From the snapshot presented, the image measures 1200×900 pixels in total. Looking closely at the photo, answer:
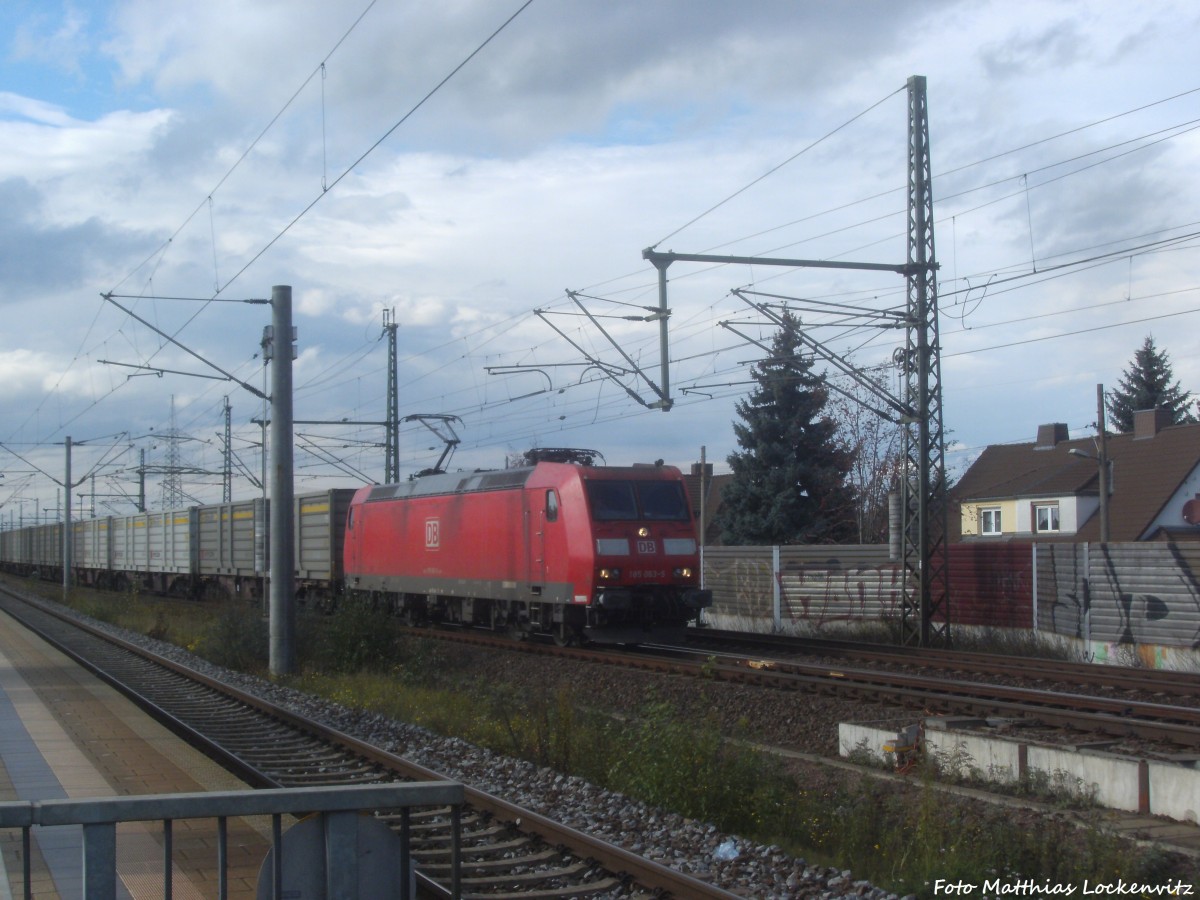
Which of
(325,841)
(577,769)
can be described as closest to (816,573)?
(577,769)

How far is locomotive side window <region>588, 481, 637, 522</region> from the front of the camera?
18836mm

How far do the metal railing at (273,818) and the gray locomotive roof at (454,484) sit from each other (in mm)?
16220

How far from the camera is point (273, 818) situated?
398cm

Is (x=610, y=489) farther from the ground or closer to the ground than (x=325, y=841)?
farther from the ground

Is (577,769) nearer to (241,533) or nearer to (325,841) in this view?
(325,841)

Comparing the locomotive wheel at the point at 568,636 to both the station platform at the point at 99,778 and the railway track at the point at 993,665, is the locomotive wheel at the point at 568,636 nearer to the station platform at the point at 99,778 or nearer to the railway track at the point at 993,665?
→ the railway track at the point at 993,665

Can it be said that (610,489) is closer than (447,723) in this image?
No

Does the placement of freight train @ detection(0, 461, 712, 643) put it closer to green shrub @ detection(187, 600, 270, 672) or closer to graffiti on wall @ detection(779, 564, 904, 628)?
green shrub @ detection(187, 600, 270, 672)

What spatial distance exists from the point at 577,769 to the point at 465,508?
1211 centimetres

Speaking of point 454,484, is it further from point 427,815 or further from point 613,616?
point 427,815

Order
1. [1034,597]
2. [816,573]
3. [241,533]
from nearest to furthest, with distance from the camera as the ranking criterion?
[1034,597] < [816,573] < [241,533]

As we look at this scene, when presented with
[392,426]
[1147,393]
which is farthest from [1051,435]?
[392,426]

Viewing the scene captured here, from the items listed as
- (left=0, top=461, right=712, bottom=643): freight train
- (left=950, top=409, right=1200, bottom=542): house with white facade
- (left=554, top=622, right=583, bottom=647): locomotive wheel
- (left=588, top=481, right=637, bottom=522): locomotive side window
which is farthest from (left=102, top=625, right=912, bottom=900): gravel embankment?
(left=950, top=409, right=1200, bottom=542): house with white facade

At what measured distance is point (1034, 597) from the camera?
68.9ft
